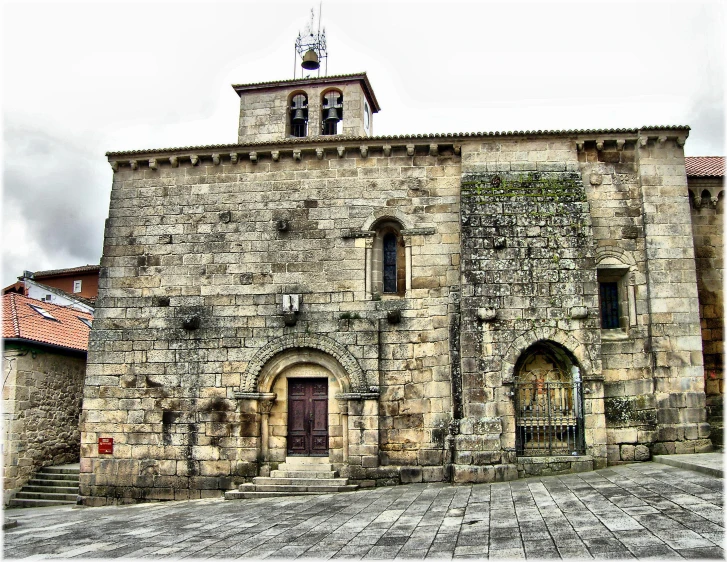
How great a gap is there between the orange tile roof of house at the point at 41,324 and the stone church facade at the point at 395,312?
94.4 inches

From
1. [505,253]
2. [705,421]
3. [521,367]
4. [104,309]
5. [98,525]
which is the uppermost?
[505,253]

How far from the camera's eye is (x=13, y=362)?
15.1 m

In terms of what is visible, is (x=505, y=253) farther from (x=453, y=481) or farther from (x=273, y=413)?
(x=273, y=413)

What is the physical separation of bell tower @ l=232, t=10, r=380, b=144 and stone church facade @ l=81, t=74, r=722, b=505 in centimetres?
367

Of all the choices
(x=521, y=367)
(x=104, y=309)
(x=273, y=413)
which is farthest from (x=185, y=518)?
(x=521, y=367)

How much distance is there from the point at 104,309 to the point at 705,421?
13.1 metres

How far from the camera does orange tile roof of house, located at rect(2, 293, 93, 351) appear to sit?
15.6 metres

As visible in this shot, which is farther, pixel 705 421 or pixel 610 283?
pixel 610 283

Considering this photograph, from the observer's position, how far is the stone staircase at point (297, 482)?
1277 cm

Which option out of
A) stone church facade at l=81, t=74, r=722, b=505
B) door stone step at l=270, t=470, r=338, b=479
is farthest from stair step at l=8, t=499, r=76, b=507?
door stone step at l=270, t=470, r=338, b=479

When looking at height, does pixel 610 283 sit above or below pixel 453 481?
above

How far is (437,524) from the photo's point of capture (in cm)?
883

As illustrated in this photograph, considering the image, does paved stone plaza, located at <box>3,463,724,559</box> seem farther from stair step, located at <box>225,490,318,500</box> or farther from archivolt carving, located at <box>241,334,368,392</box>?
archivolt carving, located at <box>241,334,368,392</box>

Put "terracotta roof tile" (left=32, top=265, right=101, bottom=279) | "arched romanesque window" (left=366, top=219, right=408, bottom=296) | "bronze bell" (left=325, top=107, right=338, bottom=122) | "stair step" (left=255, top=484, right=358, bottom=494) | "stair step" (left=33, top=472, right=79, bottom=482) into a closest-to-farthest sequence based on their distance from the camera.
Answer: "stair step" (left=255, top=484, right=358, bottom=494), "arched romanesque window" (left=366, top=219, right=408, bottom=296), "stair step" (left=33, top=472, right=79, bottom=482), "bronze bell" (left=325, top=107, right=338, bottom=122), "terracotta roof tile" (left=32, top=265, right=101, bottom=279)
